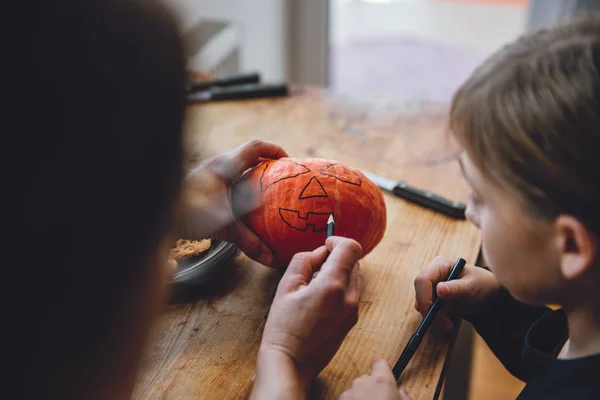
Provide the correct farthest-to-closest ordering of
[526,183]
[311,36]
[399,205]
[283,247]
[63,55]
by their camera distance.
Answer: [311,36] → [399,205] → [283,247] → [526,183] → [63,55]

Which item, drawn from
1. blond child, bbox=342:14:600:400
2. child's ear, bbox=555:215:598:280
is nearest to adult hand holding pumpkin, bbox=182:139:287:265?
blond child, bbox=342:14:600:400

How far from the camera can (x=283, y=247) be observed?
0.83 m

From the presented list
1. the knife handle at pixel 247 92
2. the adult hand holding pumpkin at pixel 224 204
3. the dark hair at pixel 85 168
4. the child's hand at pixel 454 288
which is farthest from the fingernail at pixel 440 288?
the knife handle at pixel 247 92

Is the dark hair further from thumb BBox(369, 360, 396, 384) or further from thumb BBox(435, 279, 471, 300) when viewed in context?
thumb BBox(435, 279, 471, 300)

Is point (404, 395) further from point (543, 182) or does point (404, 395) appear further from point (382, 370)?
point (543, 182)

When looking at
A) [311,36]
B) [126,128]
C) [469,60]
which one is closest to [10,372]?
[126,128]

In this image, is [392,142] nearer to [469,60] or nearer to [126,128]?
[126,128]

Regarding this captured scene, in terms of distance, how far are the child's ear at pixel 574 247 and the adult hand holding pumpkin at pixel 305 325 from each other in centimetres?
24

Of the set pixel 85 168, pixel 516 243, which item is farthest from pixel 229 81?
pixel 85 168

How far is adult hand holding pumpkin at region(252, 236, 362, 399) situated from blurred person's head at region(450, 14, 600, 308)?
0.60 feet

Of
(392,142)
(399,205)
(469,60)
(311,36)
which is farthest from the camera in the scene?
(469,60)

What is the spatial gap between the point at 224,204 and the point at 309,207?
0.46ft

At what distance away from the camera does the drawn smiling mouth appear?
81 cm

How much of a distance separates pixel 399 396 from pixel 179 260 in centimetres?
39
